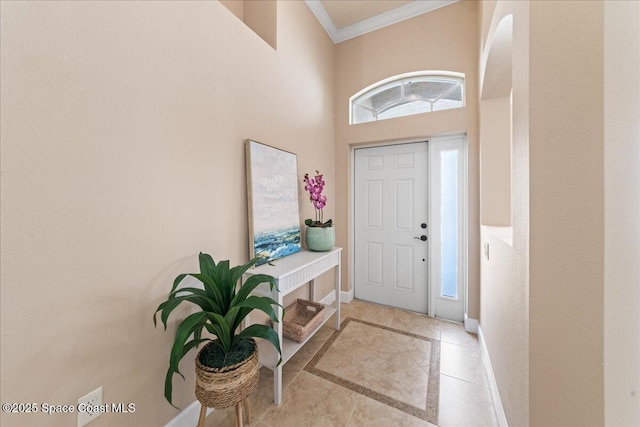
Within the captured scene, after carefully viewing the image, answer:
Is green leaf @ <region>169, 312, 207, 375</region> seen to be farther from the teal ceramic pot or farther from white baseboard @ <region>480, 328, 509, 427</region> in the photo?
white baseboard @ <region>480, 328, 509, 427</region>

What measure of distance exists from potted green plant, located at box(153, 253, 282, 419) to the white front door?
202 cm

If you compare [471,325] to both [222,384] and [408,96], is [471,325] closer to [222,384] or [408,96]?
[222,384]

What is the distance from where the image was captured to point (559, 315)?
Result: 0.76 m

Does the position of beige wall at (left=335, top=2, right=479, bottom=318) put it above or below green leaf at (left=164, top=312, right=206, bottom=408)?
above

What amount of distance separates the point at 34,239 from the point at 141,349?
2.19 feet

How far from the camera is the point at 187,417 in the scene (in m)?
1.30

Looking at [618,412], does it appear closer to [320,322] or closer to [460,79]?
[320,322]

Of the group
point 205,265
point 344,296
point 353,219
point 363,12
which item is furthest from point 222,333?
point 363,12

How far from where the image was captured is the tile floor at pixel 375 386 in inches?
54.6

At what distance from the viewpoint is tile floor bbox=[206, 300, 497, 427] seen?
1.39 meters

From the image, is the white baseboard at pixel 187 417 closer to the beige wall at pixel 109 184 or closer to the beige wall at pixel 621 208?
the beige wall at pixel 109 184

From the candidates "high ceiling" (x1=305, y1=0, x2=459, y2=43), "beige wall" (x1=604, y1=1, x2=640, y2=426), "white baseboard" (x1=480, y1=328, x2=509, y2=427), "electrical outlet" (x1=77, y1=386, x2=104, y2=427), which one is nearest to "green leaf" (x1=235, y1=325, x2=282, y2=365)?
"electrical outlet" (x1=77, y1=386, x2=104, y2=427)

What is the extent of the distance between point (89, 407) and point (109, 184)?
0.94m

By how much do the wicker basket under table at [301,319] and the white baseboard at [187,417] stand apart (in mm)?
680
